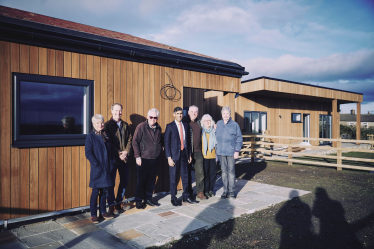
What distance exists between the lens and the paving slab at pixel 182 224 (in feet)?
10.1

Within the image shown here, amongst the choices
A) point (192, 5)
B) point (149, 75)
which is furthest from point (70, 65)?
point (192, 5)

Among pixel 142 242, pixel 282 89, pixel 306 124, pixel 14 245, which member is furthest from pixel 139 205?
pixel 306 124

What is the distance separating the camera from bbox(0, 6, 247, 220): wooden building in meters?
3.28

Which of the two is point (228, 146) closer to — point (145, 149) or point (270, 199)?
point (270, 199)

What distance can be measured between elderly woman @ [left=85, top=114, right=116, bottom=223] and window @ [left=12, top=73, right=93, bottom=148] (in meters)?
0.69

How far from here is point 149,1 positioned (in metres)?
9.03

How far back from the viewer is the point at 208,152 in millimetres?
4664

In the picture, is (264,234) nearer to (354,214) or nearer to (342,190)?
(354,214)

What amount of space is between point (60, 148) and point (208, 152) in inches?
103

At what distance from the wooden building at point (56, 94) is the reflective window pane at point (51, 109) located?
13 mm

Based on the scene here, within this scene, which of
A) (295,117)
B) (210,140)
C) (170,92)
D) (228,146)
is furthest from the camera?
(295,117)

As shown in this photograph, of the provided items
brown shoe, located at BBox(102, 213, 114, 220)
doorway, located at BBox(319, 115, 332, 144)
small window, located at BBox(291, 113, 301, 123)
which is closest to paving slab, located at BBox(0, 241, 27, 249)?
brown shoe, located at BBox(102, 213, 114, 220)

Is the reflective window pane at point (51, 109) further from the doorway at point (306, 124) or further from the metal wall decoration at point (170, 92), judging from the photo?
the doorway at point (306, 124)

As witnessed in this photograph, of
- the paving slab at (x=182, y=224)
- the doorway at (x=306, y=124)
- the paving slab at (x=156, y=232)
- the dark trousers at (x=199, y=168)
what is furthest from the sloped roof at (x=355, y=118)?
the paving slab at (x=156, y=232)
